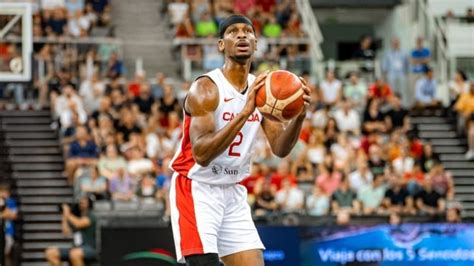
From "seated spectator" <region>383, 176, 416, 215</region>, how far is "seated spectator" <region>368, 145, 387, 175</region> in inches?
56.7

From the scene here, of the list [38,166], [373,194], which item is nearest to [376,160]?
[373,194]

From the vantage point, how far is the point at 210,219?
9883 millimetres

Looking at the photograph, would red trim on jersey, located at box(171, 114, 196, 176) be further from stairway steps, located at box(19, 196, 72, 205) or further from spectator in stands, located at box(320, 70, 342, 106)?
spectator in stands, located at box(320, 70, 342, 106)

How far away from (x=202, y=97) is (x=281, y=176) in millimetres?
12734

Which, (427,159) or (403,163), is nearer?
(403,163)

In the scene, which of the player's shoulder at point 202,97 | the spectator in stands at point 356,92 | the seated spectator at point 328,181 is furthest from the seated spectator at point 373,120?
the player's shoulder at point 202,97

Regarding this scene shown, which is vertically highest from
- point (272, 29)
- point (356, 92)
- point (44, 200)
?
point (272, 29)

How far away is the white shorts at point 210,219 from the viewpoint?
981 centimetres

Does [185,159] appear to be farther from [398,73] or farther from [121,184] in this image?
[398,73]

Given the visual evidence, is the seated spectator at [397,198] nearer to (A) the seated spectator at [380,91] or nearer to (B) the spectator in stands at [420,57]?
(A) the seated spectator at [380,91]

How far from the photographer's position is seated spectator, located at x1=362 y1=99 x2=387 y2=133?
81.8 ft

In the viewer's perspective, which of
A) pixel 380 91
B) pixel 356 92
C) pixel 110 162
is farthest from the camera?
pixel 380 91

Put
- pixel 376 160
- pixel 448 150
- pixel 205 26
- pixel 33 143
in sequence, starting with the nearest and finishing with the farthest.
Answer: pixel 376 160, pixel 33 143, pixel 448 150, pixel 205 26

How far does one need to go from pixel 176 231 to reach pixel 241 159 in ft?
2.51
